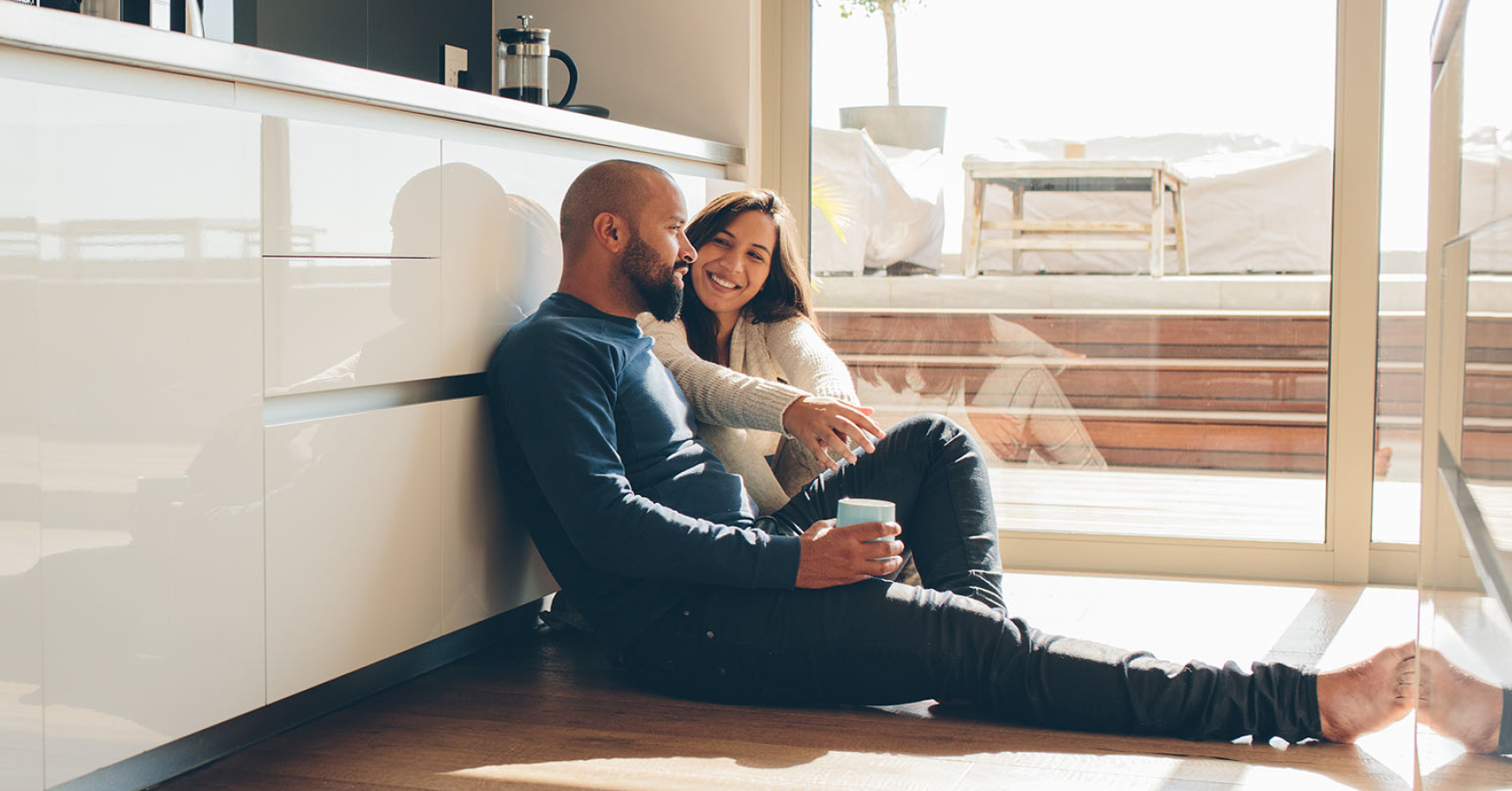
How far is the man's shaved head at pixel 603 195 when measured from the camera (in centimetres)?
236

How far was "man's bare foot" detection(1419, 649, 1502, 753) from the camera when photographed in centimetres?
97

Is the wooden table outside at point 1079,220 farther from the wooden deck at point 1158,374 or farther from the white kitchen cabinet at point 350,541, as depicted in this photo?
the white kitchen cabinet at point 350,541

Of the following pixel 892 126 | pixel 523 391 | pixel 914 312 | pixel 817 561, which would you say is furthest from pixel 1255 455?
pixel 523 391

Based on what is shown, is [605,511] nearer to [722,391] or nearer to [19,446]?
[722,391]

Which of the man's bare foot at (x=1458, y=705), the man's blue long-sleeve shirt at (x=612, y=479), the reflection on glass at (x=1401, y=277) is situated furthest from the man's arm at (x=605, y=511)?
the reflection on glass at (x=1401, y=277)

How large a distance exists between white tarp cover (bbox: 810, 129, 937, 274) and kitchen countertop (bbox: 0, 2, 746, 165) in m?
0.89

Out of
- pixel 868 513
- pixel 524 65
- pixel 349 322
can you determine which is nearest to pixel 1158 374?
pixel 868 513

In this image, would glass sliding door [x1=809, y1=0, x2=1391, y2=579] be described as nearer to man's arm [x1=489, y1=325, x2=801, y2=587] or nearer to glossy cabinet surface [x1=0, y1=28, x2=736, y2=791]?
glossy cabinet surface [x1=0, y1=28, x2=736, y2=791]

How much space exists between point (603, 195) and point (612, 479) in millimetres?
563

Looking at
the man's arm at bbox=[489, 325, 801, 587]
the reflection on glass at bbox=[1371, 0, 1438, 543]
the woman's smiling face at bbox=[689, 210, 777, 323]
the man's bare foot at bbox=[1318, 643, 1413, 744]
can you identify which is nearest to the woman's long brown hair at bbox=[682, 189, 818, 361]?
the woman's smiling face at bbox=[689, 210, 777, 323]

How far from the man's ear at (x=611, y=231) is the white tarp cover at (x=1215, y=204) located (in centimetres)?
136

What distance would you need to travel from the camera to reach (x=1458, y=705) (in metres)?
1.13

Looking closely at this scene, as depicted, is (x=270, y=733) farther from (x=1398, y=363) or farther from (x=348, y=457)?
(x=1398, y=363)

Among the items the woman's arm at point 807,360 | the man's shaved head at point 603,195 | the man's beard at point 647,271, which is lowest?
the woman's arm at point 807,360
